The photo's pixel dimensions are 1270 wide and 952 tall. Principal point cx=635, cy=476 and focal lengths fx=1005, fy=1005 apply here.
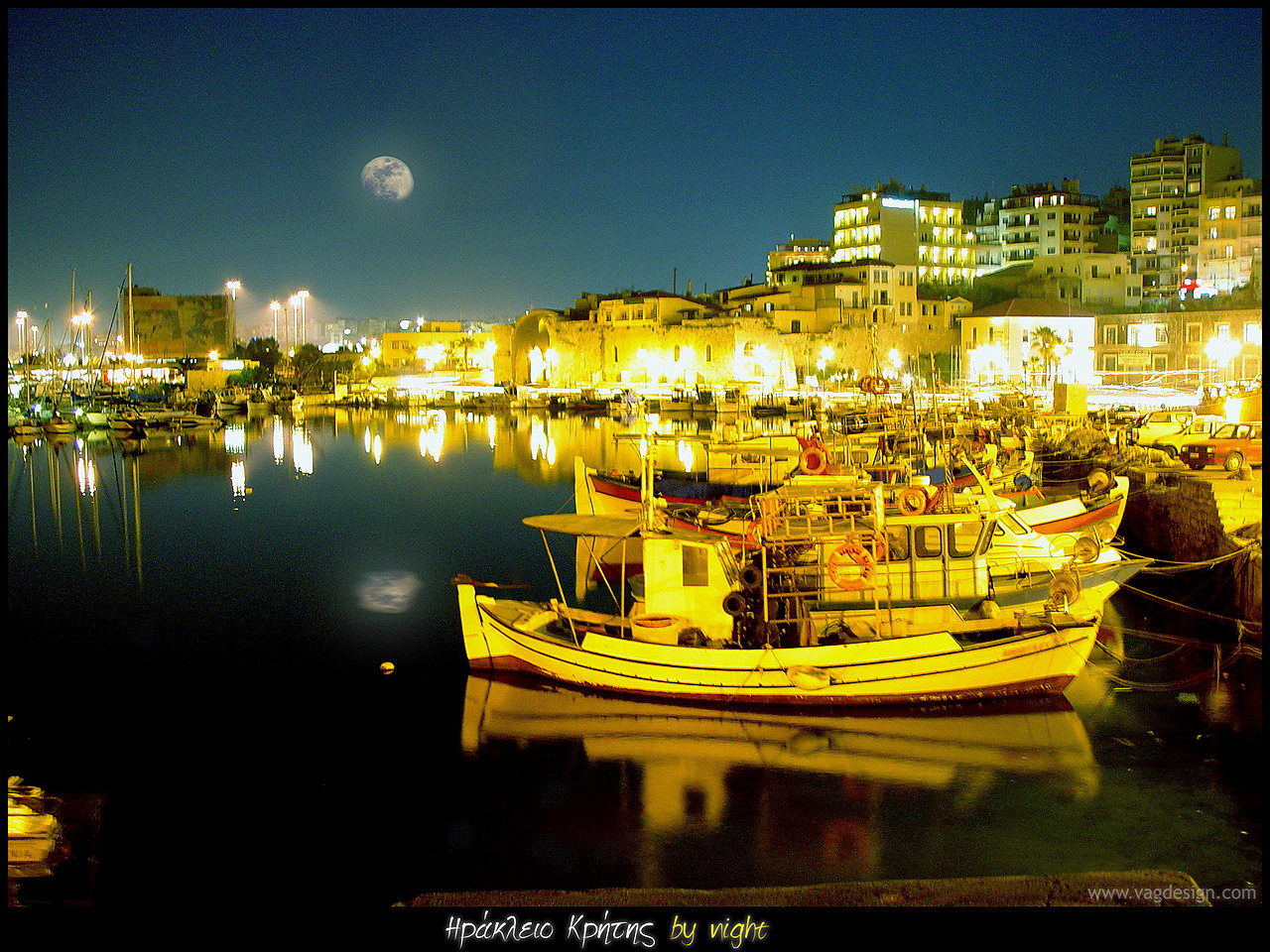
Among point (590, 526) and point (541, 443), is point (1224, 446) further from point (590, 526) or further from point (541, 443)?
point (541, 443)

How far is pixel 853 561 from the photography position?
11008 millimetres

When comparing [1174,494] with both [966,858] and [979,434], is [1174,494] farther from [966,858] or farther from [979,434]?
[966,858]

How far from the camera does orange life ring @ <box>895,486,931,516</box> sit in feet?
39.8

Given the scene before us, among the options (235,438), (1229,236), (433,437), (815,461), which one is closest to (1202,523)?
(815,461)

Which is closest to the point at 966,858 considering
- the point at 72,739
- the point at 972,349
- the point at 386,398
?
the point at 72,739

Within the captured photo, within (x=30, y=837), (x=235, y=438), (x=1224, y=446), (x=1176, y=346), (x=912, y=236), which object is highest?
(x=912, y=236)

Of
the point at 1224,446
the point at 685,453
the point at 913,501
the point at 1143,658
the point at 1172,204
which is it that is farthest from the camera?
the point at 1172,204

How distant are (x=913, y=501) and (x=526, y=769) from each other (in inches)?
220

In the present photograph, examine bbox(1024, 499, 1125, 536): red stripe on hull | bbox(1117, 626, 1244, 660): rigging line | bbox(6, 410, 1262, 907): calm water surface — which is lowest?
bbox(6, 410, 1262, 907): calm water surface

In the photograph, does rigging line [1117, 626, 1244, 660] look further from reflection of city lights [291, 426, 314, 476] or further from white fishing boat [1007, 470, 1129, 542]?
reflection of city lights [291, 426, 314, 476]

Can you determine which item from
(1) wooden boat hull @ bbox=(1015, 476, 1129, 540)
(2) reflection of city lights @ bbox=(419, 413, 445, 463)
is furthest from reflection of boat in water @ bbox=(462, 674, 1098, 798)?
(2) reflection of city lights @ bbox=(419, 413, 445, 463)

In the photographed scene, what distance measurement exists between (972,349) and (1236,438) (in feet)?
125

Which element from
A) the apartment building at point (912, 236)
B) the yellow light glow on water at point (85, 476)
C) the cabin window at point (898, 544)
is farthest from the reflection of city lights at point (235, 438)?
the apartment building at point (912, 236)

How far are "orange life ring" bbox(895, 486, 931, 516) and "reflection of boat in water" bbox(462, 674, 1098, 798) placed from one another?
8.21ft
